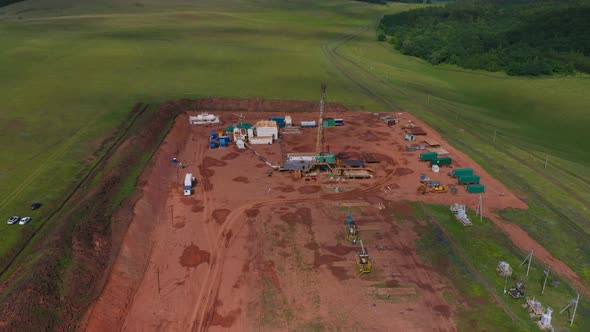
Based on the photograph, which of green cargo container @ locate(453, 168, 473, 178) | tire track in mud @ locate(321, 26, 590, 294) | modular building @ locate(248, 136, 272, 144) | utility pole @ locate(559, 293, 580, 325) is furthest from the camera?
modular building @ locate(248, 136, 272, 144)

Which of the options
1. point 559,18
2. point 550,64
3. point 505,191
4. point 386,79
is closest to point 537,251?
point 505,191

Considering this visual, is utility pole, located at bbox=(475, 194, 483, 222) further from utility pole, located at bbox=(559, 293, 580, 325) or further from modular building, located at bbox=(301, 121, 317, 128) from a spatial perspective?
modular building, located at bbox=(301, 121, 317, 128)

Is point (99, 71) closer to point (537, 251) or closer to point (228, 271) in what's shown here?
point (228, 271)

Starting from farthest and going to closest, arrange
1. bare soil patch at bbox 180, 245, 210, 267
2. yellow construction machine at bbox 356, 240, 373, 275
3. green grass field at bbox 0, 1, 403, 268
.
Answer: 1. green grass field at bbox 0, 1, 403, 268
2. bare soil patch at bbox 180, 245, 210, 267
3. yellow construction machine at bbox 356, 240, 373, 275

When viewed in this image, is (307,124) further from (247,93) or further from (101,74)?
(101,74)

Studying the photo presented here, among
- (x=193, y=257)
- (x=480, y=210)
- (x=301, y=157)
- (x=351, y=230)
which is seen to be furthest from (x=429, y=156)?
(x=193, y=257)

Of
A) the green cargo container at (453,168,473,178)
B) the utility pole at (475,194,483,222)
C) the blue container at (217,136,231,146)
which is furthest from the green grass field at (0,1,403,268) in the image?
the utility pole at (475,194,483,222)
